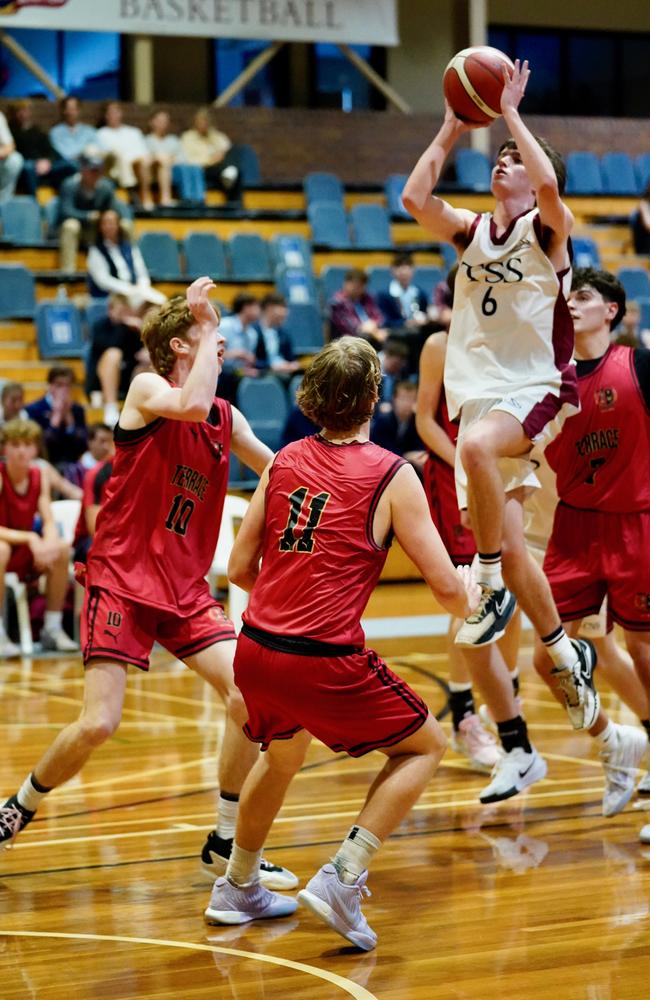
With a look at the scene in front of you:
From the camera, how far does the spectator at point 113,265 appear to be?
12.9 m

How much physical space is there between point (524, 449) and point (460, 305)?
0.53 meters

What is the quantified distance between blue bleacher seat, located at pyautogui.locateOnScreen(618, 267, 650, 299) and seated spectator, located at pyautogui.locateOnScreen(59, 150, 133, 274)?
5868 mm

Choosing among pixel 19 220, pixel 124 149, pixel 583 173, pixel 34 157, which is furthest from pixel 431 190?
pixel 583 173

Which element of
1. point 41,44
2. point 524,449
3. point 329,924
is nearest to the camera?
point 329,924

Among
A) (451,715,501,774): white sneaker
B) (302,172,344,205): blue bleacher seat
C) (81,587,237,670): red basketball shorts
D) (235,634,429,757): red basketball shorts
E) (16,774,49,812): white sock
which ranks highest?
(235,634,429,757): red basketball shorts

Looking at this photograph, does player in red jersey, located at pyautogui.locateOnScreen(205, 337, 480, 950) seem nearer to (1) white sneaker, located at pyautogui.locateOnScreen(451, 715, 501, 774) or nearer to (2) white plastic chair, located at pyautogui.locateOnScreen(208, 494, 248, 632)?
(1) white sneaker, located at pyautogui.locateOnScreen(451, 715, 501, 774)

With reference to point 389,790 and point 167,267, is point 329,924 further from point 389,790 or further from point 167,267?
point 167,267

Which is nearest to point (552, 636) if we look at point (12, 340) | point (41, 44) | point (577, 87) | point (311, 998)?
point (311, 998)

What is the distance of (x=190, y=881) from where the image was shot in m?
4.55

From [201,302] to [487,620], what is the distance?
1379 mm

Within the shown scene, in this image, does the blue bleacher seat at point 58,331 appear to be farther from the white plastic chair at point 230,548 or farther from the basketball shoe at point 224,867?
the basketball shoe at point 224,867

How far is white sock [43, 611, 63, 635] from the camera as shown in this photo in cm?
982

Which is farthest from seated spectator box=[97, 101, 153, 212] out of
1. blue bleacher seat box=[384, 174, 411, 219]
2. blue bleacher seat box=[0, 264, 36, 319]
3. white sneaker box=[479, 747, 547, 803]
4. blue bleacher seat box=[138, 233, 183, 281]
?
white sneaker box=[479, 747, 547, 803]

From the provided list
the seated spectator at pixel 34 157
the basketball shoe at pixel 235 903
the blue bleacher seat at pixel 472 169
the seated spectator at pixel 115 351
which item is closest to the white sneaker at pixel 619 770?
the basketball shoe at pixel 235 903
